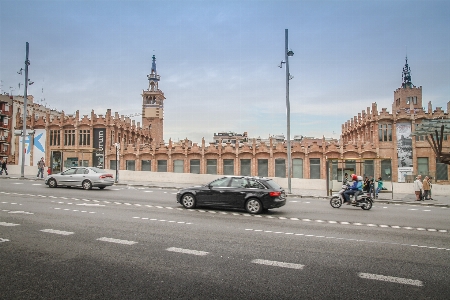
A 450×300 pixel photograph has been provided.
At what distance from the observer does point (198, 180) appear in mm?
31438

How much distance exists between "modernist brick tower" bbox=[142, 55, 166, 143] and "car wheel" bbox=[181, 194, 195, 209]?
70793 millimetres

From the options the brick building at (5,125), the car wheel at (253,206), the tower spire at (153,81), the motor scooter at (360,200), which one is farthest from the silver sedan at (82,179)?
the tower spire at (153,81)

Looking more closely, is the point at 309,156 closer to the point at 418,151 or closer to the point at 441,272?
the point at 418,151

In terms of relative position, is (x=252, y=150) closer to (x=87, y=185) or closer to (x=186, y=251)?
(x=87, y=185)

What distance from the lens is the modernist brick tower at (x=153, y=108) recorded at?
85.3 meters

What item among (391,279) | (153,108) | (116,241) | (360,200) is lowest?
(391,279)

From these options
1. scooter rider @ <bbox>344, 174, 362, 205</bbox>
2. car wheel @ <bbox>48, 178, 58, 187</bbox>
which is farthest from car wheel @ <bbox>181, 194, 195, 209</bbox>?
car wheel @ <bbox>48, 178, 58, 187</bbox>

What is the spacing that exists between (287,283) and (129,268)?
103 inches

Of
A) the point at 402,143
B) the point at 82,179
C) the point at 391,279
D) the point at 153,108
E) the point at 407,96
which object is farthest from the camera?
the point at 153,108

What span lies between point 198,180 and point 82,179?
12.0 meters

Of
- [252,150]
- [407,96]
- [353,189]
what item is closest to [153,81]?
[252,150]

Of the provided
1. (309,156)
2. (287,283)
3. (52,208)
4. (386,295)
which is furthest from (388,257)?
(309,156)

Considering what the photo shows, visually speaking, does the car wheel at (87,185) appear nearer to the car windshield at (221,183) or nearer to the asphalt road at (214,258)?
the asphalt road at (214,258)

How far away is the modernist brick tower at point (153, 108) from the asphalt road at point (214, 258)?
245 ft
